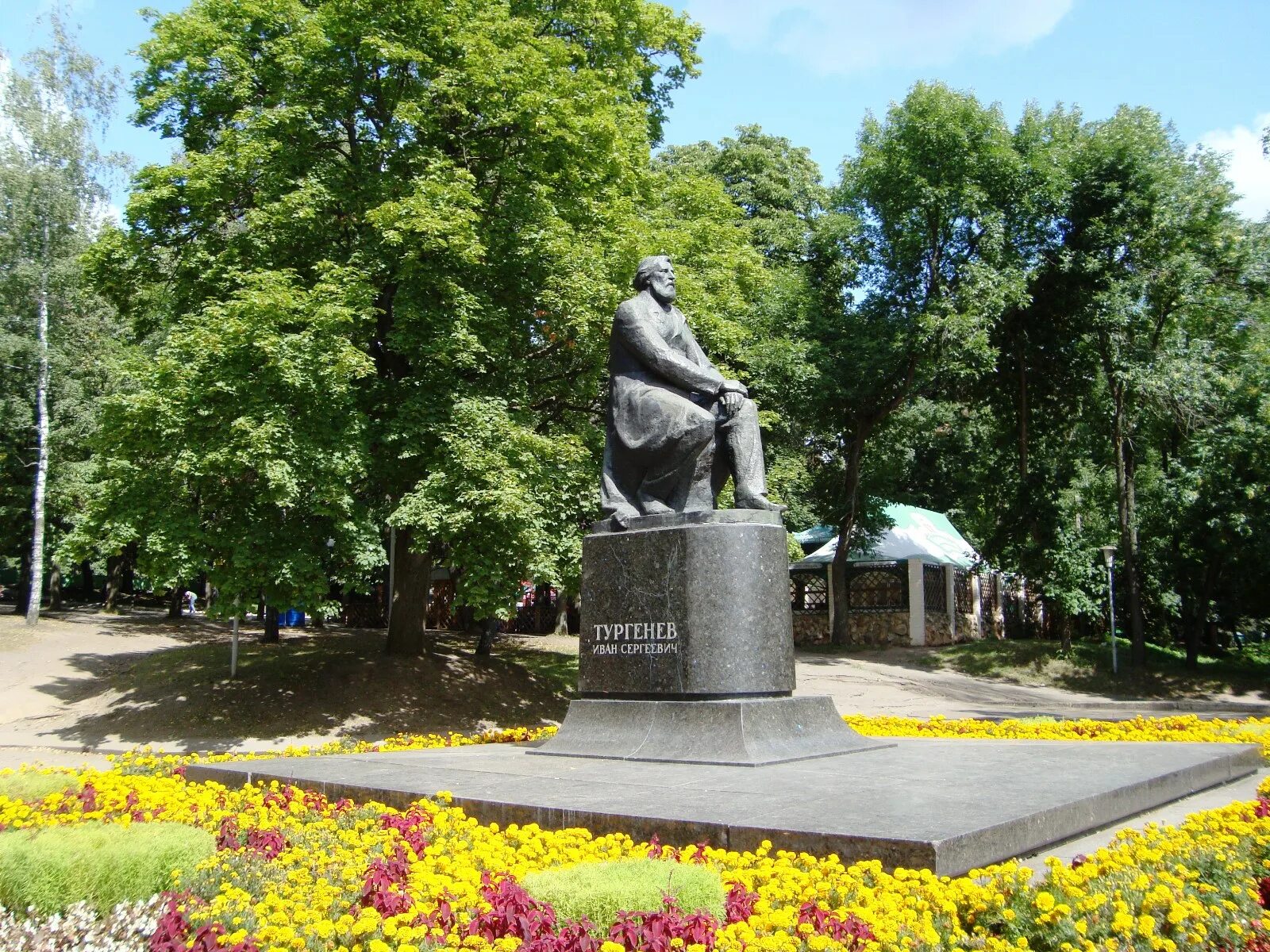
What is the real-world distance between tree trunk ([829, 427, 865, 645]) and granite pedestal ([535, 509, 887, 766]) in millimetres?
21420

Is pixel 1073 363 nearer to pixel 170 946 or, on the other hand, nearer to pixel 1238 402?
pixel 1238 402

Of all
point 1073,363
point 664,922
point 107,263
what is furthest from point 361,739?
point 1073,363

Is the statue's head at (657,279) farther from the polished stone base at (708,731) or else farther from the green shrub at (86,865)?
the green shrub at (86,865)

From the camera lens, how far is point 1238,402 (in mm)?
23203

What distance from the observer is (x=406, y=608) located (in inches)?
792

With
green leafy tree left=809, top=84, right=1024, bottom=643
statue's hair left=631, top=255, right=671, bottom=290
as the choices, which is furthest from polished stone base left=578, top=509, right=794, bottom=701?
green leafy tree left=809, top=84, right=1024, bottom=643

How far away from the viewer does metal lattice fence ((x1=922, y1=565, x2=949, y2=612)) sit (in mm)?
33188

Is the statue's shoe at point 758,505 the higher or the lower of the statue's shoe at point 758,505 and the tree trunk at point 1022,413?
the lower

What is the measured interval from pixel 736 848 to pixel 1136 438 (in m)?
25.8

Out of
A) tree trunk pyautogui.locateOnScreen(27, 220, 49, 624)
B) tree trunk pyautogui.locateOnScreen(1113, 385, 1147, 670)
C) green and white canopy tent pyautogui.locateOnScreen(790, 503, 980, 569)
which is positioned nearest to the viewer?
tree trunk pyautogui.locateOnScreen(1113, 385, 1147, 670)

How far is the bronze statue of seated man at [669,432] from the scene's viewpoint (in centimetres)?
833

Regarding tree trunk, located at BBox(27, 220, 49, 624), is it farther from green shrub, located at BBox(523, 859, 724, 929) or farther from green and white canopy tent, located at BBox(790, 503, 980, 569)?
green shrub, located at BBox(523, 859, 724, 929)

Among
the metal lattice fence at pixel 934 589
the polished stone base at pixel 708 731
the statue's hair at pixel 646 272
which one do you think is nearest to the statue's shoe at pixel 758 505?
the polished stone base at pixel 708 731

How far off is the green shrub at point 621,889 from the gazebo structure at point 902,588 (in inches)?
1108
